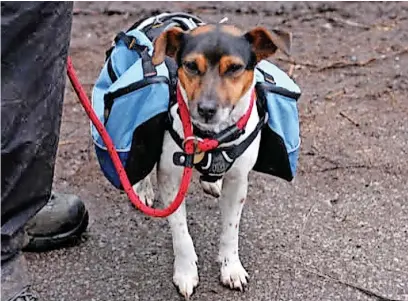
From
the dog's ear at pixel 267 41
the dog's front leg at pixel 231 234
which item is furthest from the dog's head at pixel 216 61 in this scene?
the dog's front leg at pixel 231 234

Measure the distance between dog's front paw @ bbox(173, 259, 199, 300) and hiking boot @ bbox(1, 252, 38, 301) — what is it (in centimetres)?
72

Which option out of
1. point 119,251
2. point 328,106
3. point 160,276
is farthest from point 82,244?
point 328,106

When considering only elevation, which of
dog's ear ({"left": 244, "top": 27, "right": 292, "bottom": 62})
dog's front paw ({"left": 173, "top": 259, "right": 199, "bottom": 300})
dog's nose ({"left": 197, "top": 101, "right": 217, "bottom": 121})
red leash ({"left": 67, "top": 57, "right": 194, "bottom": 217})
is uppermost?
dog's ear ({"left": 244, "top": 27, "right": 292, "bottom": 62})

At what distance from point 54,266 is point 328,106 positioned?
5.68 feet

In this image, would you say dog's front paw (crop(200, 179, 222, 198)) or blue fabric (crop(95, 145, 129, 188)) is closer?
blue fabric (crop(95, 145, 129, 188))

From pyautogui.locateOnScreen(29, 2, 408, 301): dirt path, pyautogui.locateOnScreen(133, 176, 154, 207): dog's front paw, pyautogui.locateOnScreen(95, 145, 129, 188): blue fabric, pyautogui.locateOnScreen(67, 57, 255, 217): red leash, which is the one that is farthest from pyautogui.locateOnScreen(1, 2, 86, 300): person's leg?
pyautogui.locateOnScreen(133, 176, 154, 207): dog's front paw

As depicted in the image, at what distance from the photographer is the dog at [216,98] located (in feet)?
9.45

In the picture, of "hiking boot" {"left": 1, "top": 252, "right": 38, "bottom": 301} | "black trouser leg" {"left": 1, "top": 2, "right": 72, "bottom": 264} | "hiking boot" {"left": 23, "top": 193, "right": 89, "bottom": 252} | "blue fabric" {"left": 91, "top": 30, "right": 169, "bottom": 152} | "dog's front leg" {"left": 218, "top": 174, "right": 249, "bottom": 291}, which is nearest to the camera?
"black trouser leg" {"left": 1, "top": 2, "right": 72, "bottom": 264}

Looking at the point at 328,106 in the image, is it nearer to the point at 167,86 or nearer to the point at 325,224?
the point at 325,224

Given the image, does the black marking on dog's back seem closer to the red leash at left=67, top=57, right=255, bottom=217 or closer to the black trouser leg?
the red leash at left=67, top=57, right=255, bottom=217

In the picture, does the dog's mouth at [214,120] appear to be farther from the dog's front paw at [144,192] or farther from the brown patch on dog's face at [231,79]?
the dog's front paw at [144,192]

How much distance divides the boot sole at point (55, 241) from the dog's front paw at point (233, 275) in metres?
0.58

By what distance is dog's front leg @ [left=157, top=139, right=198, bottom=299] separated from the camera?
3125mm

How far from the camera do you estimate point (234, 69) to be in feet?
9.50
